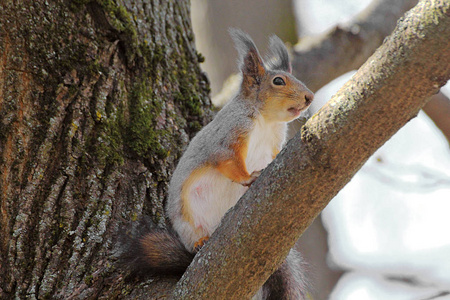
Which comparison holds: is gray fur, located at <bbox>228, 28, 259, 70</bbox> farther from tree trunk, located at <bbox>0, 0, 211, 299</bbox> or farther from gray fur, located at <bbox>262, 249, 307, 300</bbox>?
gray fur, located at <bbox>262, 249, 307, 300</bbox>

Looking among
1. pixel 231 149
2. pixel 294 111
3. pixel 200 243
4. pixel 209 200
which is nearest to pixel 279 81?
pixel 294 111

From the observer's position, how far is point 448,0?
1.06m

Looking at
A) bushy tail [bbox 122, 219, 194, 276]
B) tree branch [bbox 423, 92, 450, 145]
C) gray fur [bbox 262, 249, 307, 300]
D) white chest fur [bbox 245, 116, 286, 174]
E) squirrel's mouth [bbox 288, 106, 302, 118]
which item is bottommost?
bushy tail [bbox 122, 219, 194, 276]

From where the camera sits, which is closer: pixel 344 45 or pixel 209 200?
pixel 209 200

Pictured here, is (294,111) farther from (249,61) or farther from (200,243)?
(200,243)

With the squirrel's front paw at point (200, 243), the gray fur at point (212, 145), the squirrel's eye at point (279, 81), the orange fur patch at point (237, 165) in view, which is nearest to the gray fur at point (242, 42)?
the squirrel's eye at point (279, 81)

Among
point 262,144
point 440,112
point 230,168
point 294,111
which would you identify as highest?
point 440,112

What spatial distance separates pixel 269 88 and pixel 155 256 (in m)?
0.95

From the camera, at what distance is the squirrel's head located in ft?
7.33

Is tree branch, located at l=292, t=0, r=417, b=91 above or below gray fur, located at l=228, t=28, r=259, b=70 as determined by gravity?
above

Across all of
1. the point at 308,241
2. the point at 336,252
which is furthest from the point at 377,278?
the point at 308,241

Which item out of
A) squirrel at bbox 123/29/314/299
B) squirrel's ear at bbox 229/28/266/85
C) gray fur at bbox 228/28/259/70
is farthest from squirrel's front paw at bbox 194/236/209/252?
gray fur at bbox 228/28/259/70

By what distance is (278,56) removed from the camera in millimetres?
2572

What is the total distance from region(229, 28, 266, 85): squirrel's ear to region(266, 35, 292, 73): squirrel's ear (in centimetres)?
23
